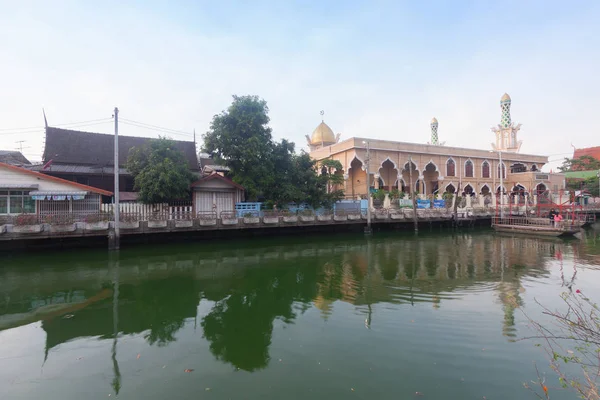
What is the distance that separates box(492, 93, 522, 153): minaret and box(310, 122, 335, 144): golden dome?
2185 centimetres

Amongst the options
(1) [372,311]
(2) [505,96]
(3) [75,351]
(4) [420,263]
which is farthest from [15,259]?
(2) [505,96]

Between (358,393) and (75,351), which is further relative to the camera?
(75,351)

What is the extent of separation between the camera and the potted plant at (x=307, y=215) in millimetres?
18531

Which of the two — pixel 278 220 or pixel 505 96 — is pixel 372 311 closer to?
pixel 278 220

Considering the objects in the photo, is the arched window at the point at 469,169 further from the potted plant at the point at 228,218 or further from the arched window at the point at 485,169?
the potted plant at the point at 228,218

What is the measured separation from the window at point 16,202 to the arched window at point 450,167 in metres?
32.6

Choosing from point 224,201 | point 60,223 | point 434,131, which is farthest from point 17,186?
point 434,131

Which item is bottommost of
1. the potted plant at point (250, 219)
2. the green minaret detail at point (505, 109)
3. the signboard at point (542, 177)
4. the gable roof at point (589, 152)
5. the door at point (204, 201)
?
the potted plant at point (250, 219)

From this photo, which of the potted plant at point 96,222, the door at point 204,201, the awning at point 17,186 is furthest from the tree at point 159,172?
the awning at point 17,186

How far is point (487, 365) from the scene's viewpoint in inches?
170

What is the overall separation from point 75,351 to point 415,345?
5.54m

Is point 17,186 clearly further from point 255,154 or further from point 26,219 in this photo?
point 255,154

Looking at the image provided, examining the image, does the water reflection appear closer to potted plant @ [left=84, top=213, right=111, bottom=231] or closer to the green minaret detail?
potted plant @ [left=84, top=213, right=111, bottom=231]

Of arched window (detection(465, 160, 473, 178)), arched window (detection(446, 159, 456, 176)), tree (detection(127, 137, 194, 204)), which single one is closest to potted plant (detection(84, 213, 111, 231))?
tree (detection(127, 137, 194, 204))
